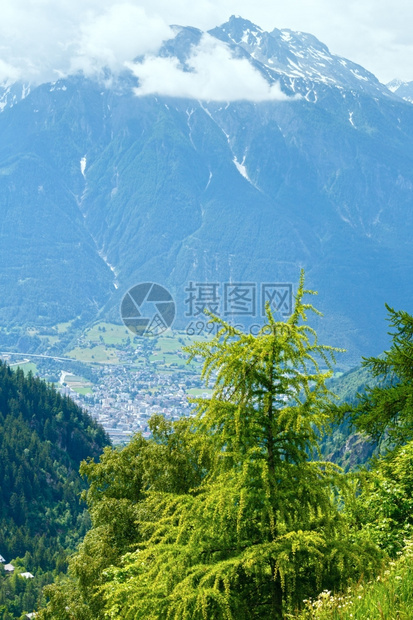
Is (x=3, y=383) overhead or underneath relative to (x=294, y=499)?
overhead

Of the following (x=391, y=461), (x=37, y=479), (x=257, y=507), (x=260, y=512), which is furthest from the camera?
(x=37, y=479)

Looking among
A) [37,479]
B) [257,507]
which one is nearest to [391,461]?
[257,507]

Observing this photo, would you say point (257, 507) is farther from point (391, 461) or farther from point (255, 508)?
point (391, 461)

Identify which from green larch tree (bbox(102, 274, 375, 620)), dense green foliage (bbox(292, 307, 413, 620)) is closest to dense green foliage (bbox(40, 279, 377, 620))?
green larch tree (bbox(102, 274, 375, 620))

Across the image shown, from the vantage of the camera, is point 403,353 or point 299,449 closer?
point 299,449

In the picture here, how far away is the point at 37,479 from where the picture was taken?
132 meters

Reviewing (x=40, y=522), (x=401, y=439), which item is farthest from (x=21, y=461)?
(x=401, y=439)

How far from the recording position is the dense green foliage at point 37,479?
104812 mm

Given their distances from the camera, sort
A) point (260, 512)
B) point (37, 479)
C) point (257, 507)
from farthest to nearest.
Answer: point (37, 479) < point (257, 507) < point (260, 512)

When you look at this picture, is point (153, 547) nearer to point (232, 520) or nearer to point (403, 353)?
point (232, 520)

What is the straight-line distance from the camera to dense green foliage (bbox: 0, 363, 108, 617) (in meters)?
105

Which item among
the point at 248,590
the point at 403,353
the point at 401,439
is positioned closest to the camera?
the point at 248,590

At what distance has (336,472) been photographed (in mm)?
10227

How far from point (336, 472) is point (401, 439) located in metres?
3.55
